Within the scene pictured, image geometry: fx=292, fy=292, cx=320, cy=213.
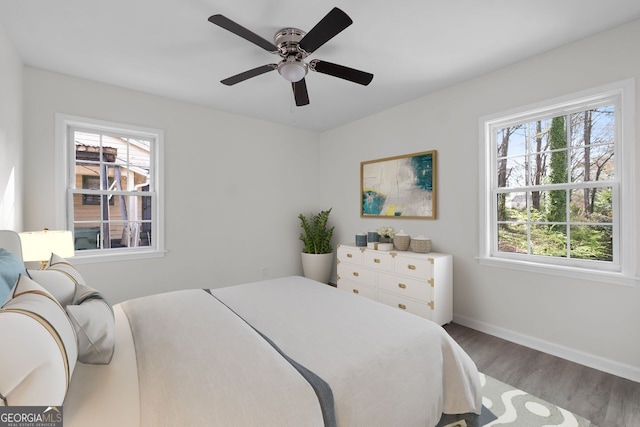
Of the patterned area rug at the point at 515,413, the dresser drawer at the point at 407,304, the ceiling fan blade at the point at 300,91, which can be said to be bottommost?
the patterned area rug at the point at 515,413

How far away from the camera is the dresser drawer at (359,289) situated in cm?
353

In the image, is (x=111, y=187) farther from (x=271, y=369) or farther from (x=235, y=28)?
(x=271, y=369)

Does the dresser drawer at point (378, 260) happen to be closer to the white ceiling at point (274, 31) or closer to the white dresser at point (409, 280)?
the white dresser at point (409, 280)

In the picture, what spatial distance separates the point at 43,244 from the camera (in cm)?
214

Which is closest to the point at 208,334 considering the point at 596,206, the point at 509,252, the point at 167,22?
the point at 167,22

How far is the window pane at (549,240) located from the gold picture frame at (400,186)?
3.18 feet

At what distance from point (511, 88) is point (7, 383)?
3.69 meters

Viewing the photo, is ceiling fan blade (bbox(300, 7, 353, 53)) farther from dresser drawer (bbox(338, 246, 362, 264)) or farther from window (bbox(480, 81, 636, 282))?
dresser drawer (bbox(338, 246, 362, 264))

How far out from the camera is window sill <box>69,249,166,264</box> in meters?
3.07

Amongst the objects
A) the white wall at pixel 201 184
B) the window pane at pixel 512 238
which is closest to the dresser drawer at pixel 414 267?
the window pane at pixel 512 238

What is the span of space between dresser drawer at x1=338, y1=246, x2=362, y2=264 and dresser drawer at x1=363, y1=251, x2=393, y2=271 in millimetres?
102

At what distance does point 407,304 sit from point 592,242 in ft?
5.50

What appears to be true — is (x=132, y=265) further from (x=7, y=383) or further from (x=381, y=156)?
(x=381, y=156)

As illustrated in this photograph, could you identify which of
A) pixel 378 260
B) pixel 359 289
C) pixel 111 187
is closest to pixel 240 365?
pixel 378 260
